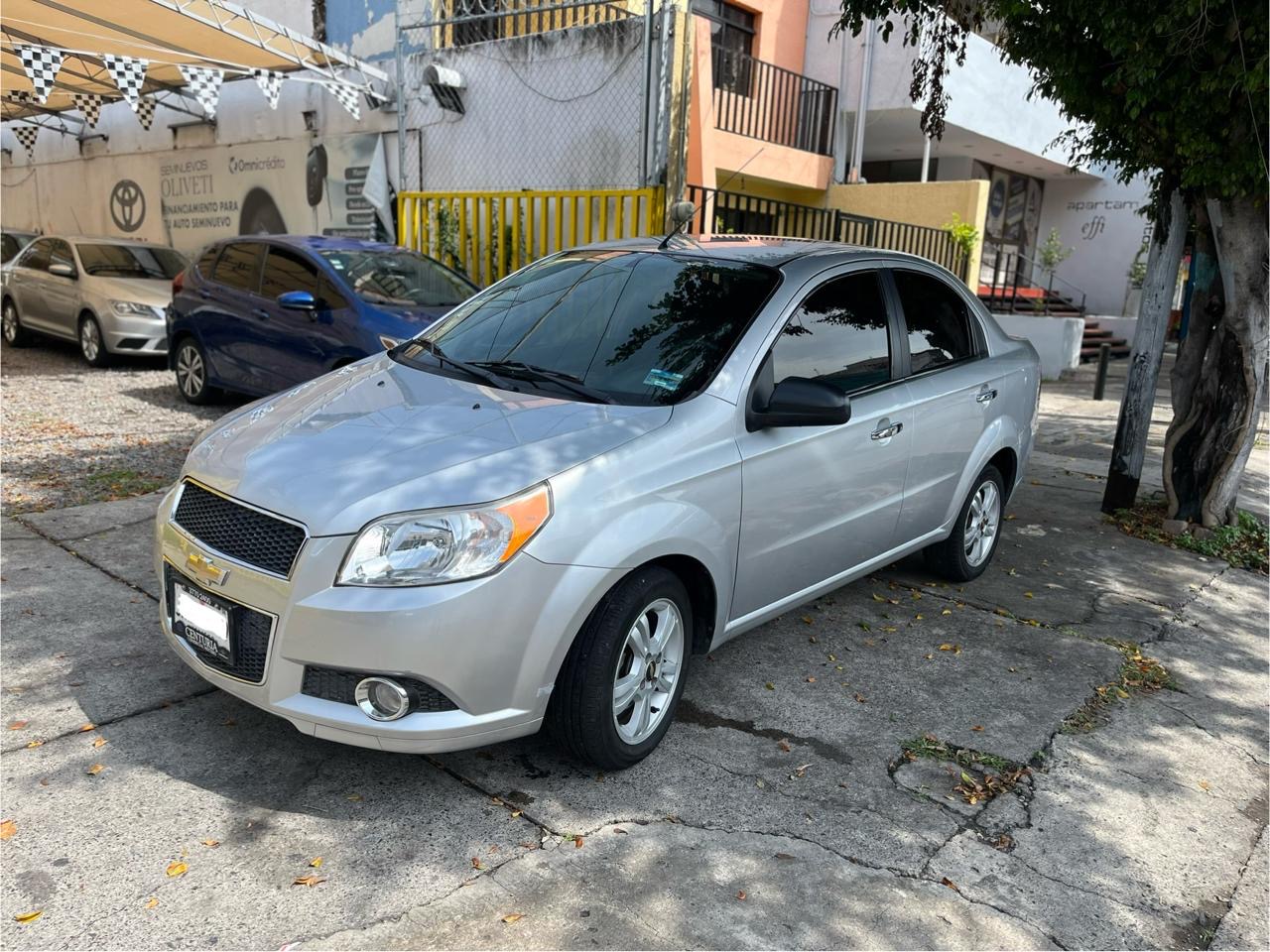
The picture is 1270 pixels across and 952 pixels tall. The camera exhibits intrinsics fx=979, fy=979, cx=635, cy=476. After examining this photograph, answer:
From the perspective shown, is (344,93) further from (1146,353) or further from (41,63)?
(1146,353)

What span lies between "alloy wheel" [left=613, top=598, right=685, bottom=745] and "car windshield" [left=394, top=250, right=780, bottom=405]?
2.60 feet

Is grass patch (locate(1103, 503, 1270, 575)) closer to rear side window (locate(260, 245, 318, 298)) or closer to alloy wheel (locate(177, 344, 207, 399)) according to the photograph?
rear side window (locate(260, 245, 318, 298))

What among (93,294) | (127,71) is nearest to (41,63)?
(127,71)

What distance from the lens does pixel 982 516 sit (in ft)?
18.1

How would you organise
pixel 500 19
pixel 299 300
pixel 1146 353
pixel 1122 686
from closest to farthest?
pixel 1122 686, pixel 1146 353, pixel 299 300, pixel 500 19

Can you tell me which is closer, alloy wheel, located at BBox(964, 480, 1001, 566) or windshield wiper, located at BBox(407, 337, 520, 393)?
windshield wiper, located at BBox(407, 337, 520, 393)

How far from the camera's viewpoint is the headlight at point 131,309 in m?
11.5

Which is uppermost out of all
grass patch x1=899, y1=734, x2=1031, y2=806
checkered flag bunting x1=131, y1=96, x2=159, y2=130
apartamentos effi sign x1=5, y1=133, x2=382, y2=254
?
checkered flag bunting x1=131, y1=96, x2=159, y2=130

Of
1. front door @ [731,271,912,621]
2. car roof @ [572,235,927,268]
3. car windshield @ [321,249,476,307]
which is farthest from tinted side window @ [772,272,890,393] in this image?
car windshield @ [321,249,476,307]

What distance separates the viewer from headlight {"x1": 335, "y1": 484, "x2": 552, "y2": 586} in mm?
2871

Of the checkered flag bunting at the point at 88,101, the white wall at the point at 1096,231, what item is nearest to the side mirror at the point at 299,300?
the checkered flag bunting at the point at 88,101

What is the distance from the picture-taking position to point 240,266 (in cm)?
912

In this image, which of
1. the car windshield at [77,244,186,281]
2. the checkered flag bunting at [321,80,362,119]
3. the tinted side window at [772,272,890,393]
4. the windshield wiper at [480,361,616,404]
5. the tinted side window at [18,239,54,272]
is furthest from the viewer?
the tinted side window at [18,239,54,272]

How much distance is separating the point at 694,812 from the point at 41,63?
1149cm
